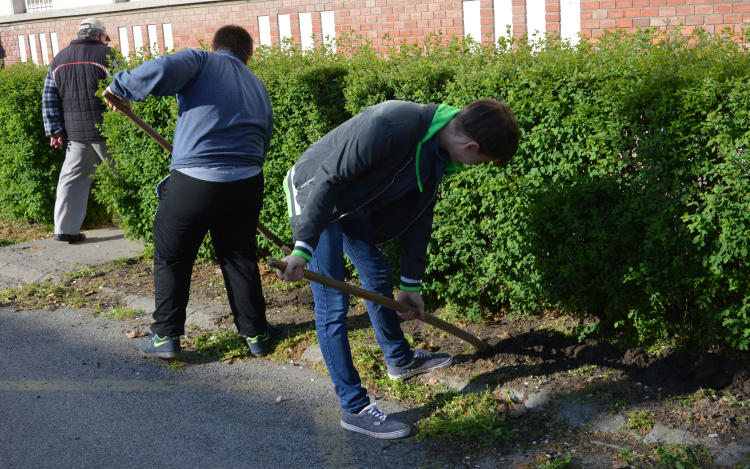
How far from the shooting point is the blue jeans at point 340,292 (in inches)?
127

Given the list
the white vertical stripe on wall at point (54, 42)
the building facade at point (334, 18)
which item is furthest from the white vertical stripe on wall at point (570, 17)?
the white vertical stripe on wall at point (54, 42)

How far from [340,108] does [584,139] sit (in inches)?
75.7

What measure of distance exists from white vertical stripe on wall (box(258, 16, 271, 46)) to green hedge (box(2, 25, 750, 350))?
1052cm

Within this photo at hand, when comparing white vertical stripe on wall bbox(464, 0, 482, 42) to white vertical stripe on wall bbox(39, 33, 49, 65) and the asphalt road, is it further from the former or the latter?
white vertical stripe on wall bbox(39, 33, 49, 65)

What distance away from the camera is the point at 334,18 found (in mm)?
13070

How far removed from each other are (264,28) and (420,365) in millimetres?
12461

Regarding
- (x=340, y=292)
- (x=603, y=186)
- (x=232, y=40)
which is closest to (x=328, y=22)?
(x=232, y=40)

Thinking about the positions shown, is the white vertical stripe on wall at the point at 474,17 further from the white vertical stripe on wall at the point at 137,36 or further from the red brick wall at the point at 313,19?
the white vertical stripe on wall at the point at 137,36

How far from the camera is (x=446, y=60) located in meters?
4.38

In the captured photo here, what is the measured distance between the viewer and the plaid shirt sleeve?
6.84 metres

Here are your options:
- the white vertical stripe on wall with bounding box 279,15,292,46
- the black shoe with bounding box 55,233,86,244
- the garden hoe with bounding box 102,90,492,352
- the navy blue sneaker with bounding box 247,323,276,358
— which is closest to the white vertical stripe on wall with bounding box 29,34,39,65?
the white vertical stripe on wall with bounding box 279,15,292,46

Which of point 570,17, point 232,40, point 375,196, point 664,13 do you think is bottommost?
point 375,196

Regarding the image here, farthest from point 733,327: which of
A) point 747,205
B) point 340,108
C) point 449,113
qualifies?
point 340,108

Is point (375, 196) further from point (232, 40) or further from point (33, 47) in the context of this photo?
point (33, 47)
